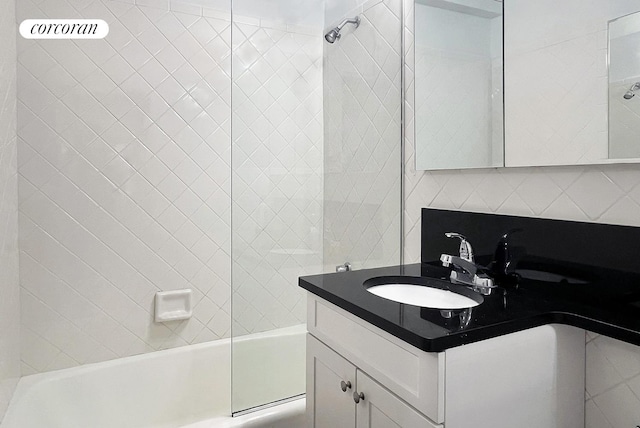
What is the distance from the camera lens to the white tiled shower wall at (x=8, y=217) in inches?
61.2

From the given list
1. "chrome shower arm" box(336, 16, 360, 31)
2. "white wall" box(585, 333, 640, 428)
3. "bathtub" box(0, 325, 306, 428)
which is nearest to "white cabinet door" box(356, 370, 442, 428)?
"white wall" box(585, 333, 640, 428)

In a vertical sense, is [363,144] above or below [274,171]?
above

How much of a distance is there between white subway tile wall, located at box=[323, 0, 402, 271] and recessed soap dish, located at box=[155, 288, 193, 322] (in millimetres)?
871

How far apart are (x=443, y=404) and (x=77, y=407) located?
1832 mm

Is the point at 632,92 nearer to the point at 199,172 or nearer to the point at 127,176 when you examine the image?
the point at 199,172

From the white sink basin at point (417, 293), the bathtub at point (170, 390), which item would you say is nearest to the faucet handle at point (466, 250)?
the white sink basin at point (417, 293)

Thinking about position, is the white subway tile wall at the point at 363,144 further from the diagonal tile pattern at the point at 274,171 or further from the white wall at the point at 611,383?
the white wall at the point at 611,383

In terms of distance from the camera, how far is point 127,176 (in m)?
2.08

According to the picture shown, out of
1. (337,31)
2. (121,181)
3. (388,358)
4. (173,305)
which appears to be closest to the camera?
(388,358)

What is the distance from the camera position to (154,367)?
82.6 inches

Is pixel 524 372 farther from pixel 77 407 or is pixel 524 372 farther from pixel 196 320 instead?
pixel 77 407

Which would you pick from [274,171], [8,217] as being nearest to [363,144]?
[274,171]

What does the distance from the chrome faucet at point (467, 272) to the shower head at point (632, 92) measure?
1.86ft

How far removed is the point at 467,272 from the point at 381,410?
520mm
